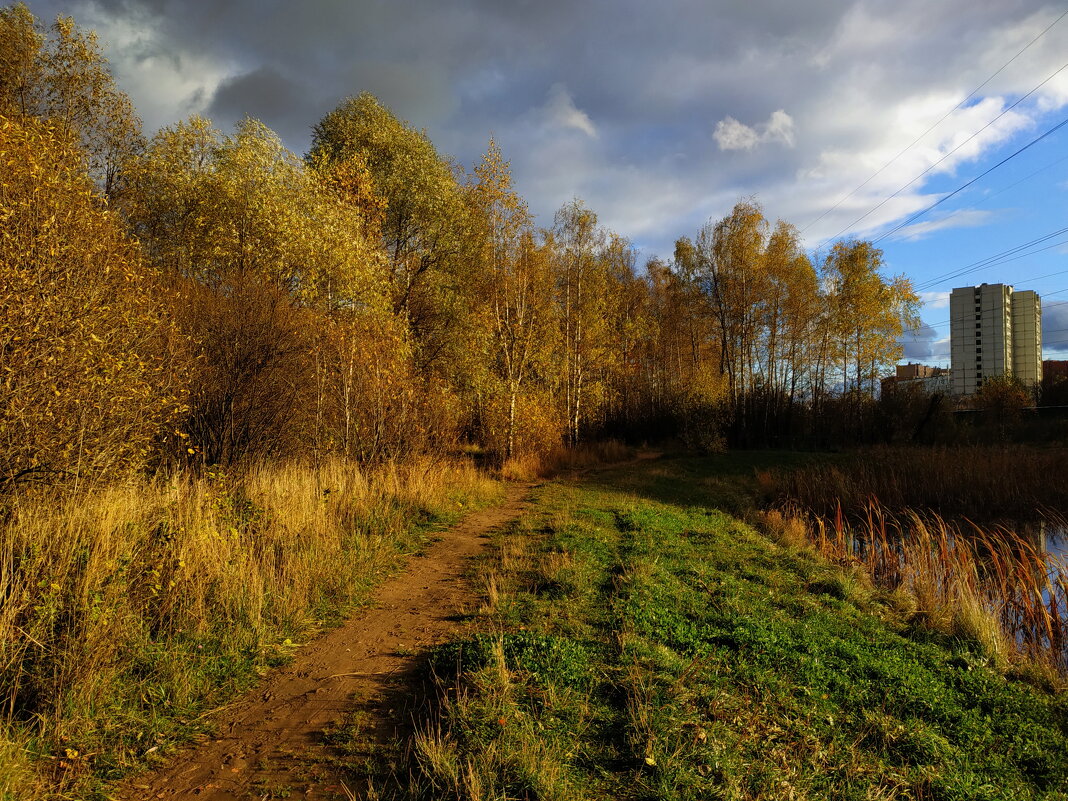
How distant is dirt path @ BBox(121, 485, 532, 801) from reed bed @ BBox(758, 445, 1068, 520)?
40.4 ft

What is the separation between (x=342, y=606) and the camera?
18.8 feet

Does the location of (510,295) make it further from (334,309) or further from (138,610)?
(138,610)

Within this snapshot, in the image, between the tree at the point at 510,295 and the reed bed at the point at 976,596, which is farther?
the tree at the point at 510,295

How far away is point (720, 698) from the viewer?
3746 mm

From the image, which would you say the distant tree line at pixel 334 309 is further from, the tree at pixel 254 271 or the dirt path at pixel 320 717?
the dirt path at pixel 320 717

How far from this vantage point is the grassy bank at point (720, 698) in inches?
119

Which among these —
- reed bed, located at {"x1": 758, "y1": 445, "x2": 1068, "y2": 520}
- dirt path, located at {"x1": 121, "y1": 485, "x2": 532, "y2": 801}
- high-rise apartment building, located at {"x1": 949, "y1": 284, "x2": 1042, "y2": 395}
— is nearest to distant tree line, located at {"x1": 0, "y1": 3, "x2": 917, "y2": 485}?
dirt path, located at {"x1": 121, "y1": 485, "x2": 532, "y2": 801}

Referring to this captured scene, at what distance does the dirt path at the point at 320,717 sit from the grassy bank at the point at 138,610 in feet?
0.85

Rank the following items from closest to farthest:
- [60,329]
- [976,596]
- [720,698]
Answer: [720,698] < [60,329] < [976,596]

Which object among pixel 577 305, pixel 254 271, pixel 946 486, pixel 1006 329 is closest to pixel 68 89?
pixel 254 271

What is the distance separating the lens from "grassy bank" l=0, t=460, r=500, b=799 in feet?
10.5

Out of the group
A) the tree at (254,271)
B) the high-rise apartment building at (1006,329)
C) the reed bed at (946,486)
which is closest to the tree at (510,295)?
the tree at (254,271)

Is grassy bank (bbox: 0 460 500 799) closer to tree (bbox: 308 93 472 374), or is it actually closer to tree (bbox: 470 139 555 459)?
tree (bbox: 470 139 555 459)

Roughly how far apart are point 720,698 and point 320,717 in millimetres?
2873
